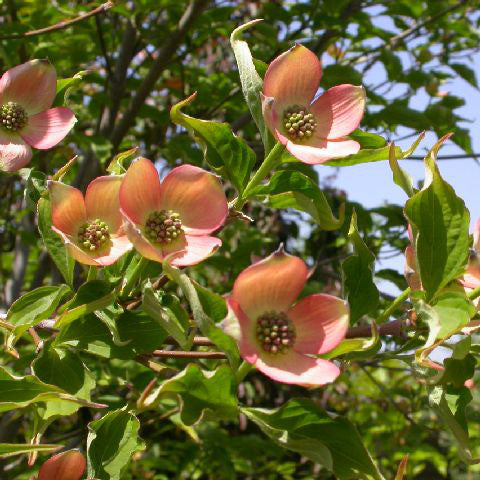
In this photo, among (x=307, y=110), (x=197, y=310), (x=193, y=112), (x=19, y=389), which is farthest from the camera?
(x=193, y=112)

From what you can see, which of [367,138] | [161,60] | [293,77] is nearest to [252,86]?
[293,77]

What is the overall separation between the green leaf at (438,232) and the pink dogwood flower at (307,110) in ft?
0.33

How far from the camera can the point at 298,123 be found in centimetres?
79

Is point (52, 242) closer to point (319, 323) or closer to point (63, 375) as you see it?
point (63, 375)

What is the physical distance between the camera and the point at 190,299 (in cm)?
62

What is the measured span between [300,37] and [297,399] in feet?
5.35

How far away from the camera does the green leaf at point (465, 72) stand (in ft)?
7.58

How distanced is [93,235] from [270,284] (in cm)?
22

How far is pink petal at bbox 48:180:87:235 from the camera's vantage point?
0.75 m

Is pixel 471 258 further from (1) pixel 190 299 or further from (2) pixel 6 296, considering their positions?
(2) pixel 6 296

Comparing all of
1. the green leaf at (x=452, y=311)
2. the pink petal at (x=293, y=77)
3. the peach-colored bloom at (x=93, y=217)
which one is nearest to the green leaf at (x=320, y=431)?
the green leaf at (x=452, y=311)

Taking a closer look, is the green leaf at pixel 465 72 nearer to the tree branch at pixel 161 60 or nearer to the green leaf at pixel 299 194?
the tree branch at pixel 161 60

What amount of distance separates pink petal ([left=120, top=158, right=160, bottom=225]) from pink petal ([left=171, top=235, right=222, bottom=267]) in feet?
0.17

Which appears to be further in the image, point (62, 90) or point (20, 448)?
point (62, 90)
